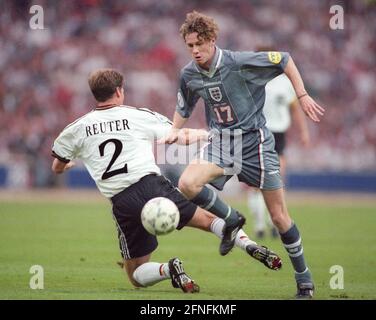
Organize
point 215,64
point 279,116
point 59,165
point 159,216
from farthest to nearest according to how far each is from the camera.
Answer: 1. point 279,116
2. point 59,165
3. point 215,64
4. point 159,216

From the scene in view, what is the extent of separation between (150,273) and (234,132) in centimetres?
152

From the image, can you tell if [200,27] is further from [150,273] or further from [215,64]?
[150,273]

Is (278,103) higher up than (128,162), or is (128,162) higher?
(278,103)

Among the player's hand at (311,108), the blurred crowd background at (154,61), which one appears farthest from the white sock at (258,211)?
the blurred crowd background at (154,61)

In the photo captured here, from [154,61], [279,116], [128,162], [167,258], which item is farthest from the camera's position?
[154,61]

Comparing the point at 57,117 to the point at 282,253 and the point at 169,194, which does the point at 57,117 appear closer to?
the point at 282,253

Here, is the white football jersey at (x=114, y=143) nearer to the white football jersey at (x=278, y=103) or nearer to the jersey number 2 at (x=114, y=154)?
the jersey number 2 at (x=114, y=154)

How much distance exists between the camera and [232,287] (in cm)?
838

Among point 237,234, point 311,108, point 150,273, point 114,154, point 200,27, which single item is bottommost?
point 150,273

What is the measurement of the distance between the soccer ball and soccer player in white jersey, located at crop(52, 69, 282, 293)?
0.23m

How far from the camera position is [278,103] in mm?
12836

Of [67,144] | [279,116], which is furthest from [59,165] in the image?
[279,116]

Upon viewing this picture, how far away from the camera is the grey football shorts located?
792cm

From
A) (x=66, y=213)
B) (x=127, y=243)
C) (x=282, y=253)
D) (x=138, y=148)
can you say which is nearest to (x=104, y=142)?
(x=138, y=148)
